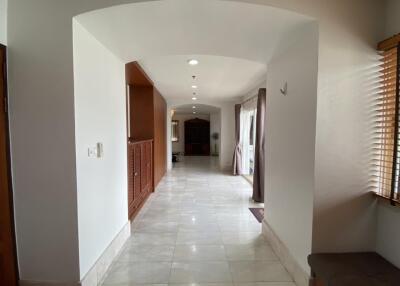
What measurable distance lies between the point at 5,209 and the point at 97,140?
777 mm

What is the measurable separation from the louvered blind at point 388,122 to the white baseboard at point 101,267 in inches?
89.9

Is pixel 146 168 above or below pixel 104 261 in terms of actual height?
above

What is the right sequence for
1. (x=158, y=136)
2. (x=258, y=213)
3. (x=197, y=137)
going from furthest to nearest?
(x=197, y=137) → (x=158, y=136) → (x=258, y=213)

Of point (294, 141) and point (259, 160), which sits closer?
point (294, 141)

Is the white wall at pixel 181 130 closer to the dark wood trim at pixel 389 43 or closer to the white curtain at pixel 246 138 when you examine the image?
the white curtain at pixel 246 138

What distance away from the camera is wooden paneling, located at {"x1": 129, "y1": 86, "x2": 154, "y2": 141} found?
4.82m

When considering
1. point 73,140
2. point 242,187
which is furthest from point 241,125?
point 73,140

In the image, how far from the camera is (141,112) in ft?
16.1

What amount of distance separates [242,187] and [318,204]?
364cm

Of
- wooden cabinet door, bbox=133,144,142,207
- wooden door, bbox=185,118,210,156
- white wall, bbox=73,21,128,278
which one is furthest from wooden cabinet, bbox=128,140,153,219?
wooden door, bbox=185,118,210,156

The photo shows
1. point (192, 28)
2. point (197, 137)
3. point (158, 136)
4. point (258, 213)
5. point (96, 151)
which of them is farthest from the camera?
point (197, 137)

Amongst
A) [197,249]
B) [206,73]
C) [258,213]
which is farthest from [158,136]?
[197,249]

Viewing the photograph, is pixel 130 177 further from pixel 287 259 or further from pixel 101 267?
pixel 287 259

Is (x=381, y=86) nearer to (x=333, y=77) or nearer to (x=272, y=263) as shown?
(x=333, y=77)
